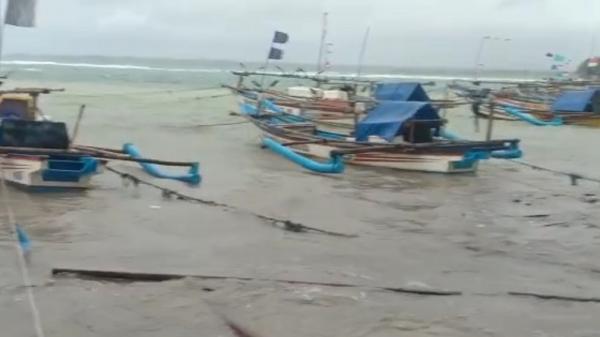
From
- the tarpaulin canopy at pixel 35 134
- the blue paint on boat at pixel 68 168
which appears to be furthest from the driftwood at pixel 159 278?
the tarpaulin canopy at pixel 35 134

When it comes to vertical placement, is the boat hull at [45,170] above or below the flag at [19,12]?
below

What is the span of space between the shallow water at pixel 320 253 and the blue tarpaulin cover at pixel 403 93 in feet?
13.5

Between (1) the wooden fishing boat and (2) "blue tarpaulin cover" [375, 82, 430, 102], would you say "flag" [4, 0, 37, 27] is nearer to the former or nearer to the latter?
(1) the wooden fishing boat

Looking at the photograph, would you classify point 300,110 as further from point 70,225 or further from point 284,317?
point 284,317

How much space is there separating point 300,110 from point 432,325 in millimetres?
19973

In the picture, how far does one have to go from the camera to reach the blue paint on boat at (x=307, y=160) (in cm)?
1418

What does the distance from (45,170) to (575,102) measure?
23079 mm

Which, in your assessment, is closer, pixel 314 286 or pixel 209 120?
pixel 314 286

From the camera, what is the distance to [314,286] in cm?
721

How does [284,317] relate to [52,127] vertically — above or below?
below

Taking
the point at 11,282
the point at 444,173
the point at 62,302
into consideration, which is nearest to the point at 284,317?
the point at 62,302

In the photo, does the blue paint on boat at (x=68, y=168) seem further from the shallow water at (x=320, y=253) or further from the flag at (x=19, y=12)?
the flag at (x=19, y=12)

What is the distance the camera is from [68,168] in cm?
1171

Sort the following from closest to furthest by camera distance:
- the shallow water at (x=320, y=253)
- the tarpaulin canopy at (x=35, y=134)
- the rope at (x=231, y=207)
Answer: the shallow water at (x=320, y=253) → the rope at (x=231, y=207) → the tarpaulin canopy at (x=35, y=134)
